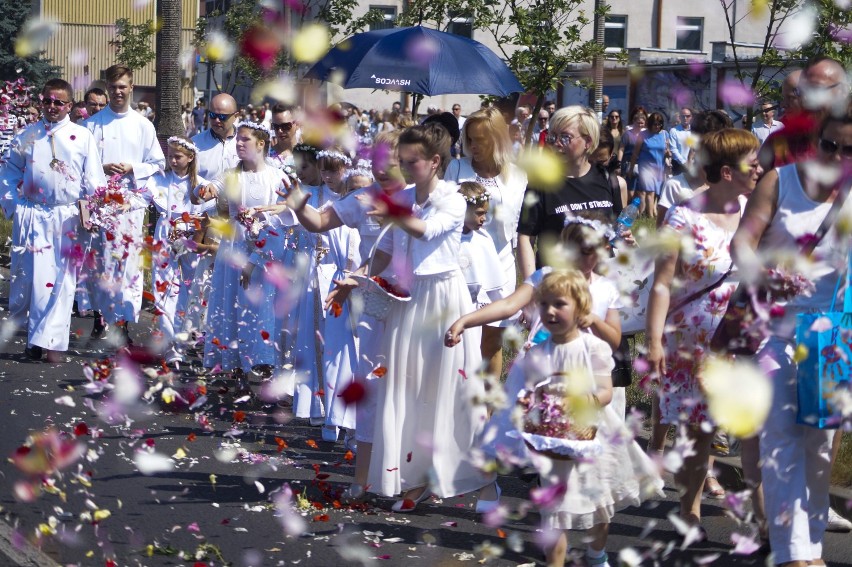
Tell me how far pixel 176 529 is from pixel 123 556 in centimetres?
46

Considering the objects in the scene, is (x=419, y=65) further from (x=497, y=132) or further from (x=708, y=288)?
(x=708, y=288)

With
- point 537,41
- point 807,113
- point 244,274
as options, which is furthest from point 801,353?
point 537,41

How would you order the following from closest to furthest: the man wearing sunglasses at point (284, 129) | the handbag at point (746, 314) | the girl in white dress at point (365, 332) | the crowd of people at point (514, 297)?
the handbag at point (746, 314)
the crowd of people at point (514, 297)
the girl in white dress at point (365, 332)
the man wearing sunglasses at point (284, 129)

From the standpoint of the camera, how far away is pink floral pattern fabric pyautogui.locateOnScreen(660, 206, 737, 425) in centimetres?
590

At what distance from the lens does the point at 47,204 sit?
36.2 feet

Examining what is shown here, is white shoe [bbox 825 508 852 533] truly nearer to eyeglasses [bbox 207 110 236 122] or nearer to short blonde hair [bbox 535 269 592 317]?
short blonde hair [bbox 535 269 592 317]

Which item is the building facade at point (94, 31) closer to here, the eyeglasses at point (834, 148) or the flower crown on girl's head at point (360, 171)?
the flower crown on girl's head at point (360, 171)

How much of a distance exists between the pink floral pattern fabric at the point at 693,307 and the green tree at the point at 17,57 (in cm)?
3292

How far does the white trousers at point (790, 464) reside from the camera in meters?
4.95

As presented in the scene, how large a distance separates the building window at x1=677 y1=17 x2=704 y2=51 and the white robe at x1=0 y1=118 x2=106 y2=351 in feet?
122

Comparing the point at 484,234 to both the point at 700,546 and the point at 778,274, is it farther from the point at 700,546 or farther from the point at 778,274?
the point at 778,274

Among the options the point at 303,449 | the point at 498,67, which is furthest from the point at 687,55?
the point at 303,449

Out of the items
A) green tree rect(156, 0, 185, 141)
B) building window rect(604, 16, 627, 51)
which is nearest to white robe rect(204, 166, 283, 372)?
green tree rect(156, 0, 185, 141)

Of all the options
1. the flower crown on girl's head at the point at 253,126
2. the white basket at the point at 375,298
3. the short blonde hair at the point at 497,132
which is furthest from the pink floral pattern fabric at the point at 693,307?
the flower crown on girl's head at the point at 253,126
